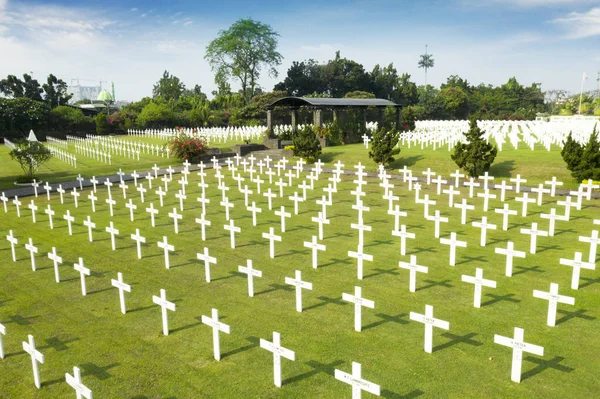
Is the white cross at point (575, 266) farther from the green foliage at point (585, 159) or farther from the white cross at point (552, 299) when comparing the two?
the green foliage at point (585, 159)

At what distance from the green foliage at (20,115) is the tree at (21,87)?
67.8ft

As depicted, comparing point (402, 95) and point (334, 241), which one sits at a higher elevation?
point (402, 95)

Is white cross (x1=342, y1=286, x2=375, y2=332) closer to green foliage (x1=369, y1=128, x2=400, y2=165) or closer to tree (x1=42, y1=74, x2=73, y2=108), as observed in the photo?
green foliage (x1=369, y1=128, x2=400, y2=165)

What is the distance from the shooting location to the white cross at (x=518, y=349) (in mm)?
6258

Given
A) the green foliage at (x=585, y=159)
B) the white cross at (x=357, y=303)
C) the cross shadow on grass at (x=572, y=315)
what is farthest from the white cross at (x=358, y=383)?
the green foliage at (x=585, y=159)

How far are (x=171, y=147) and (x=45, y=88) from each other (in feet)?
190

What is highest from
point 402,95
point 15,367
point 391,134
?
point 402,95

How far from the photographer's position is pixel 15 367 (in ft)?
24.4

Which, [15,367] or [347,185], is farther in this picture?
[347,185]

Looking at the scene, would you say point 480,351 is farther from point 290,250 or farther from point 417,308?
point 290,250

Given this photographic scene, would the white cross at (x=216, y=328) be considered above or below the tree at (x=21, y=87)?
below

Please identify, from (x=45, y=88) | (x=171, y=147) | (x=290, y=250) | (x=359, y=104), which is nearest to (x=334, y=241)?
(x=290, y=250)

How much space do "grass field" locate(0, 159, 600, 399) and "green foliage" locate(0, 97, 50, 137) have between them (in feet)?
169

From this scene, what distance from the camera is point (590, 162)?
20.9 m
